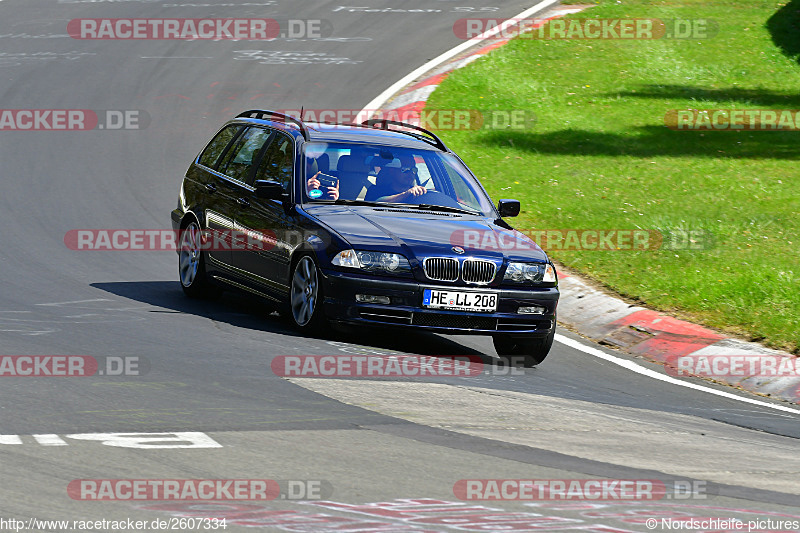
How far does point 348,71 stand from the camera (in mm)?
25781

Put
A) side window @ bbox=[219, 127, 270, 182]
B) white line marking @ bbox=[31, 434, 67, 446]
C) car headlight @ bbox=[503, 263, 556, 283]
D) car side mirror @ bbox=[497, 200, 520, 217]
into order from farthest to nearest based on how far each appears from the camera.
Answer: side window @ bbox=[219, 127, 270, 182], car side mirror @ bbox=[497, 200, 520, 217], car headlight @ bbox=[503, 263, 556, 283], white line marking @ bbox=[31, 434, 67, 446]

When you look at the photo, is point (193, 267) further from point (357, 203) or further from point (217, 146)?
point (357, 203)

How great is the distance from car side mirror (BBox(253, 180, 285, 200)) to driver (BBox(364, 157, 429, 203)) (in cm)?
75

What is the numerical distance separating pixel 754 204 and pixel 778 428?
890 centimetres

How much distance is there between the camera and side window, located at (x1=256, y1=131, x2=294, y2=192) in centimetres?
1173

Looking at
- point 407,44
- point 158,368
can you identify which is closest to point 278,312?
point 158,368

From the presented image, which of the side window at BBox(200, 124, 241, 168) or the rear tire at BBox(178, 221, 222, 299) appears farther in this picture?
the side window at BBox(200, 124, 241, 168)

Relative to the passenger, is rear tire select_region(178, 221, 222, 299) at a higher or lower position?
lower

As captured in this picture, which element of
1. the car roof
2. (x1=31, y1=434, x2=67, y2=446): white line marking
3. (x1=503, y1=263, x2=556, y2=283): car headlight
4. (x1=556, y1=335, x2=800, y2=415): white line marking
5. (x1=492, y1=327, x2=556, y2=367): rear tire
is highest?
the car roof

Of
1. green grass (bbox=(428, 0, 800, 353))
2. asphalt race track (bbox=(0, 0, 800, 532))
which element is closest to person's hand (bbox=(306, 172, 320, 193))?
asphalt race track (bbox=(0, 0, 800, 532))

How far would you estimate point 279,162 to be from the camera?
39.2 ft

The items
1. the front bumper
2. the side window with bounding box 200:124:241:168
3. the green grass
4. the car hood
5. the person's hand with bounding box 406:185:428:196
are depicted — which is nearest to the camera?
the front bumper

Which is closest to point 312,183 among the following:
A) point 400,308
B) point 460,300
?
point 400,308

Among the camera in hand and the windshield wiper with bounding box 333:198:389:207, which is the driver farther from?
the camera in hand
